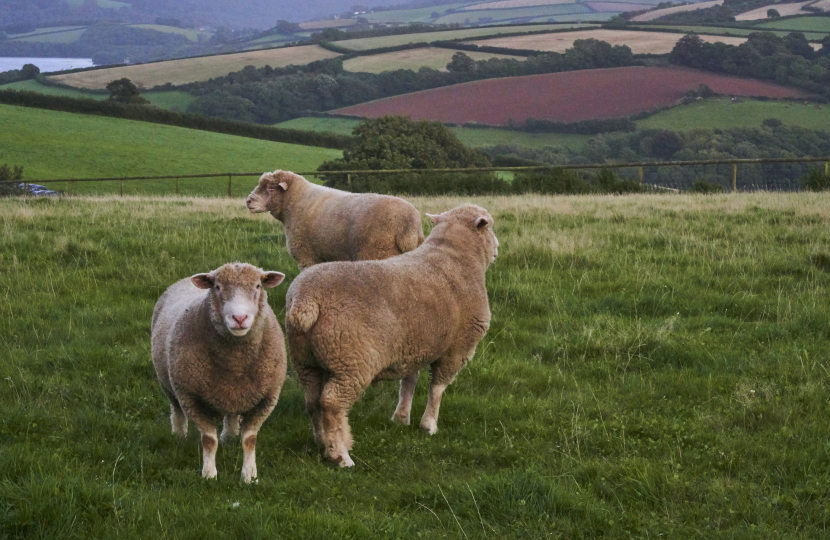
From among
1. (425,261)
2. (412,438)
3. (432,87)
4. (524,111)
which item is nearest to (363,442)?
(412,438)

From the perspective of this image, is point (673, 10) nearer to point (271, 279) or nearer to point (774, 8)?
point (774, 8)

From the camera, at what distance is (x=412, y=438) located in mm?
4801

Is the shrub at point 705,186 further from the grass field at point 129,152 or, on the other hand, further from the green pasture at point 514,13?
the green pasture at point 514,13

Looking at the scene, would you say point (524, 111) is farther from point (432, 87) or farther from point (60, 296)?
point (60, 296)

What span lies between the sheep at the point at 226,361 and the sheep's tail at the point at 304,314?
0.18 m

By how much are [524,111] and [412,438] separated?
218 ft

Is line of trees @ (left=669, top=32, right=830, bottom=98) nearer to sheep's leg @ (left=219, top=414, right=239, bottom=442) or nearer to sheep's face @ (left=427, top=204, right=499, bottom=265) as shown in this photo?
sheep's face @ (left=427, top=204, right=499, bottom=265)

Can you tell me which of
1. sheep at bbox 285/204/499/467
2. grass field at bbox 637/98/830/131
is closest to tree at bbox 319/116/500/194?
sheep at bbox 285/204/499/467

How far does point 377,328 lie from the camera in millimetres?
4477

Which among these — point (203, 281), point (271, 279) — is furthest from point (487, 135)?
point (203, 281)

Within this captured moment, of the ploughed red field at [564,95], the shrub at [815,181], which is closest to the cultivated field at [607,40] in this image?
the ploughed red field at [564,95]

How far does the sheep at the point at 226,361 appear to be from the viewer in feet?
13.8

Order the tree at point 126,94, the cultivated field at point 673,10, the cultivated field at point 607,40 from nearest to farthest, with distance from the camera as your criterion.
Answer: the tree at point 126,94
the cultivated field at point 607,40
the cultivated field at point 673,10

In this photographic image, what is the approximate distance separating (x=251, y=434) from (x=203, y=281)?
906 millimetres
